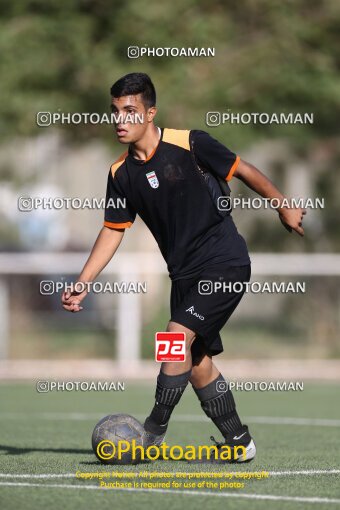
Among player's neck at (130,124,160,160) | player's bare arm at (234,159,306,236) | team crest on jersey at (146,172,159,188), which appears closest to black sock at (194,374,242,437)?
player's bare arm at (234,159,306,236)

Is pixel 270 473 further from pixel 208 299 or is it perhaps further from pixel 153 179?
pixel 153 179

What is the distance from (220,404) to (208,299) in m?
0.81

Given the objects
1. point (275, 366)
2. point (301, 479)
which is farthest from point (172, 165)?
point (275, 366)

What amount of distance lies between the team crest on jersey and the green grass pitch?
1.79m

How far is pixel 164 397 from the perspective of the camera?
8.00m

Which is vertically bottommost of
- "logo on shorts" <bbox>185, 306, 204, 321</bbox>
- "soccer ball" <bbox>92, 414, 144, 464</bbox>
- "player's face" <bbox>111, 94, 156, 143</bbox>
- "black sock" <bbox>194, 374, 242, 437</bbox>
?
"soccer ball" <bbox>92, 414, 144, 464</bbox>

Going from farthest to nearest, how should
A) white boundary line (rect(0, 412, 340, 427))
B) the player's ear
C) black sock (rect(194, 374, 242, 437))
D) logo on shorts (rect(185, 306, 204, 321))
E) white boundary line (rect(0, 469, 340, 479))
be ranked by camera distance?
white boundary line (rect(0, 412, 340, 427)) < black sock (rect(194, 374, 242, 437)) < the player's ear < logo on shorts (rect(185, 306, 204, 321)) < white boundary line (rect(0, 469, 340, 479))

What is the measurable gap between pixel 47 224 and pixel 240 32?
16445mm

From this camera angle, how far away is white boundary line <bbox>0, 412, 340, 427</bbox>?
39.4ft

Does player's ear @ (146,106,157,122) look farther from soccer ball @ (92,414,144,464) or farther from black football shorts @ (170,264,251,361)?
soccer ball @ (92,414,144,464)

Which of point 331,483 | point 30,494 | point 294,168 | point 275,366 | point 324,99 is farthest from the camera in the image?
point 294,168

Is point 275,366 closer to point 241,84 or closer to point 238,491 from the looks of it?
point 241,84

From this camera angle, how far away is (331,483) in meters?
7.29

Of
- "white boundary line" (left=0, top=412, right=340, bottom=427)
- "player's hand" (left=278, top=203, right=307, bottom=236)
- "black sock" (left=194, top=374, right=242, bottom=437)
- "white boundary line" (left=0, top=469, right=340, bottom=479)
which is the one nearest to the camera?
"white boundary line" (left=0, top=469, right=340, bottom=479)
